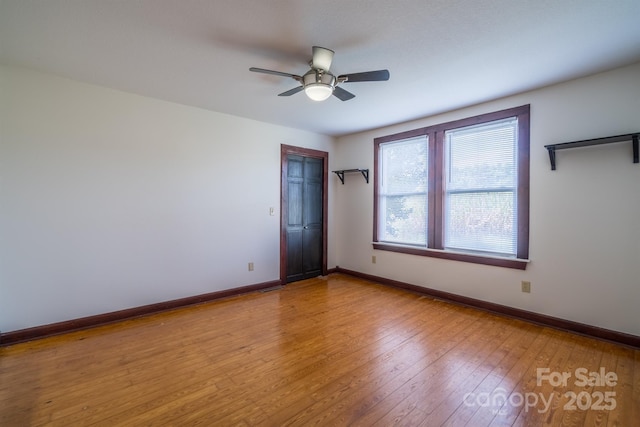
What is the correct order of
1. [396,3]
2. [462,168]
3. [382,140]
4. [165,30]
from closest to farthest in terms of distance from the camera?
[396,3]
[165,30]
[462,168]
[382,140]

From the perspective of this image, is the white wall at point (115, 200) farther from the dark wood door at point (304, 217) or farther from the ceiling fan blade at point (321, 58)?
the ceiling fan blade at point (321, 58)

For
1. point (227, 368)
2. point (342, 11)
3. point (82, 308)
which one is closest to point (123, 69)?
point (342, 11)

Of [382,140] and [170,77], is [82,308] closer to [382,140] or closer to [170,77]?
[170,77]

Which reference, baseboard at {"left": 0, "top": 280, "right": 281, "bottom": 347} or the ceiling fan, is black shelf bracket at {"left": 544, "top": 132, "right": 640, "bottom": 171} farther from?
baseboard at {"left": 0, "top": 280, "right": 281, "bottom": 347}

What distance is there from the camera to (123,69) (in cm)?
254

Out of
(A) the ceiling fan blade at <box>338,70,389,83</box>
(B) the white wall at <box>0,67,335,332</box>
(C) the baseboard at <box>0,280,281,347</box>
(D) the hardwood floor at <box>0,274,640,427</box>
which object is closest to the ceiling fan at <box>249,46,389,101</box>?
(A) the ceiling fan blade at <box>338,70,389,83</box>

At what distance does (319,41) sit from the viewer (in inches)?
82.0

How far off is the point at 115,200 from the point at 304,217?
2640mm

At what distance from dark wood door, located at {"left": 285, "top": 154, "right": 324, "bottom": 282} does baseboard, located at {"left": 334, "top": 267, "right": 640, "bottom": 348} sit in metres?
1.43

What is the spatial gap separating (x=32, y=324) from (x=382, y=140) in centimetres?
474

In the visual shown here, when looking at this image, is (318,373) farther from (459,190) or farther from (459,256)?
(459,190)

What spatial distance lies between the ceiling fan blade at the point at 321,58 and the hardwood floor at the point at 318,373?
94.5 inches

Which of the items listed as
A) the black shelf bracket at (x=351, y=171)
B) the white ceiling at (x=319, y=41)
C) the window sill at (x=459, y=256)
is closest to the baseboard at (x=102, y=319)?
the window sill at (x=459, y=256)

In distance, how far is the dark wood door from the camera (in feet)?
15.0
